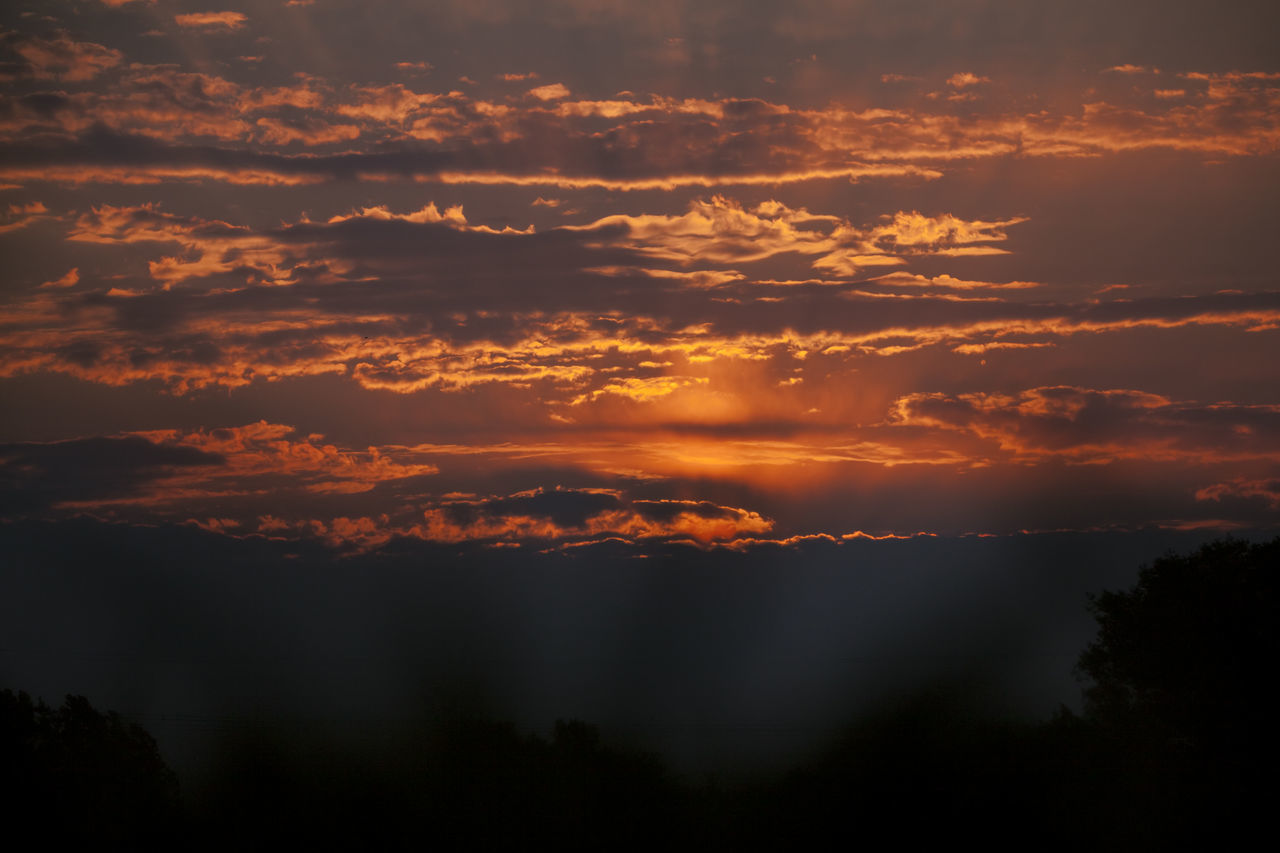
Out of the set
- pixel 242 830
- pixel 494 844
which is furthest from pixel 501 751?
pixel 242 830

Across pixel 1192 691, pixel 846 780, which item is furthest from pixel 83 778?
pixel 1192 691

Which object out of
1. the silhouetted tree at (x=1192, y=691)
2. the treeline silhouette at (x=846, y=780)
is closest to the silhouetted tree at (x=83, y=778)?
the treeline silhouette at (x=846, y=780)

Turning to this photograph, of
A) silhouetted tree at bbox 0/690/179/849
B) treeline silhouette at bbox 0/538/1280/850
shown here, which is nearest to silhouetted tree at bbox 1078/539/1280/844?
treeline silhouette at bbox 0/538/1280/850

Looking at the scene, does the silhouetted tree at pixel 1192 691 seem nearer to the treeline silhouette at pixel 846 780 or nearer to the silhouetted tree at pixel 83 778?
the treeline silhouette at pixel 846 780

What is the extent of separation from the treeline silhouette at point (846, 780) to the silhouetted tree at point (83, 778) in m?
0.14

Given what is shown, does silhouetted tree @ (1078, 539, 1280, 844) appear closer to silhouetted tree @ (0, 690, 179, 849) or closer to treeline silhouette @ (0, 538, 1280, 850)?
treeline silhouette @ (0, 538, 1280, 850)

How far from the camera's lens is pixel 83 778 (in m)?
76.1

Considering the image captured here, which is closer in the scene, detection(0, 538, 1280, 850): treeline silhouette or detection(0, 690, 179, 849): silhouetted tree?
detection(0, 538, 1280, 850): treeline silhouette

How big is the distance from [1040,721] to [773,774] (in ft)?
71.3

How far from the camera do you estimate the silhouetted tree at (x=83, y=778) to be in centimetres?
6850

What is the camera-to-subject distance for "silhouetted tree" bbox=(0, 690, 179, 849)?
68.5m

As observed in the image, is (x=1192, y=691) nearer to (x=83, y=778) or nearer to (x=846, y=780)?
(x=846, y=780)

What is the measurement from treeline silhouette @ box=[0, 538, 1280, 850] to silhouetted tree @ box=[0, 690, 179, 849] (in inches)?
5.6

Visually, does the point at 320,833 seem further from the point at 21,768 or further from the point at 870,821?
the point at 870,821
